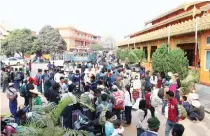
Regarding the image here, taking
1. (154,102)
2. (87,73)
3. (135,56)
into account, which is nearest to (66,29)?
(135,56)

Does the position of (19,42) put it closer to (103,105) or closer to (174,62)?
(174,62)

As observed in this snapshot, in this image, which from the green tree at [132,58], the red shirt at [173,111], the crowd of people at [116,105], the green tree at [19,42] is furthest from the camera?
the green tree at [19,42]

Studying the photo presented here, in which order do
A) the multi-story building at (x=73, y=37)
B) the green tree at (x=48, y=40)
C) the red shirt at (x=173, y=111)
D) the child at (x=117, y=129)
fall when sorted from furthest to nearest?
1. the multi-story building at (x=73, y=37)
2. the green tree at (x=48, y=40)
3. the red shirt at (x=173, y=111)
4. the child at (x=117, y=129)

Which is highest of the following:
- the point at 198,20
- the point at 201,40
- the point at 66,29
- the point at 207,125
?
the point at 66,29

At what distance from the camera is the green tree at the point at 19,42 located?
54.1 metres

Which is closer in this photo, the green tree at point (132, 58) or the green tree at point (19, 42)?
the green tree at point (132, 58)

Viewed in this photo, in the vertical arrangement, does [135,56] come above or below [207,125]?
above

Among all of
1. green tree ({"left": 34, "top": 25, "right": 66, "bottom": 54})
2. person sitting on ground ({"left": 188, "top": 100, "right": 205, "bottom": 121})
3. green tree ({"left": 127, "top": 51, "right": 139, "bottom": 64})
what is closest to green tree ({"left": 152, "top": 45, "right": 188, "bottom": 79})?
person sitting on ground ({"left": 188, "top": 100, "right": 205, "bottom": 121})

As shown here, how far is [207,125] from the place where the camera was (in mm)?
9477

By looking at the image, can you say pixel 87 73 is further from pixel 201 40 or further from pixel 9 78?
pixel 201 40

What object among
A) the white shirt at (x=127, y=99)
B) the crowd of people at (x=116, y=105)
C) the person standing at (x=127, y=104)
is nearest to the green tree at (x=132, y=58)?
the crowd of people at (x=116, y=105)

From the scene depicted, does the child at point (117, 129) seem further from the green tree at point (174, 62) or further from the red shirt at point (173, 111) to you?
the green tree at point (174, 62)

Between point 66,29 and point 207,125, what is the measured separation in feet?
240

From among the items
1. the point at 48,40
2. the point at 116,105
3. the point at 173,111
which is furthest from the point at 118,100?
the point at 48,40
